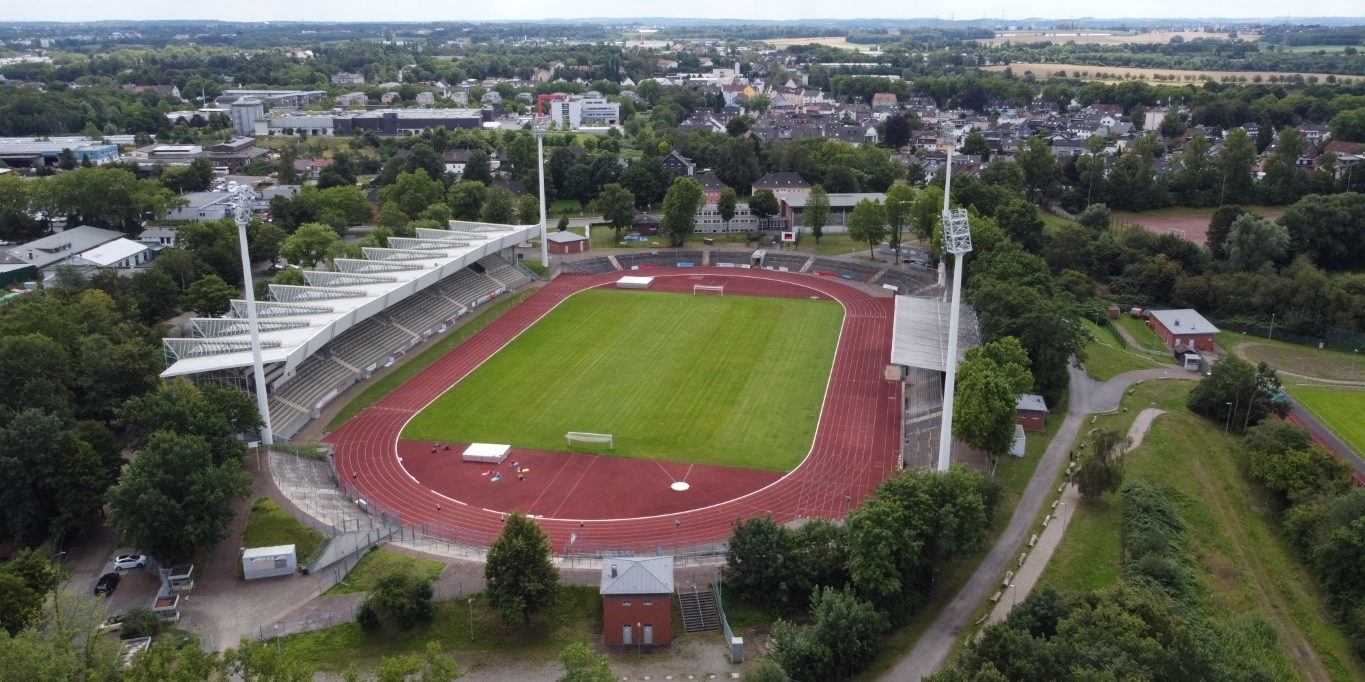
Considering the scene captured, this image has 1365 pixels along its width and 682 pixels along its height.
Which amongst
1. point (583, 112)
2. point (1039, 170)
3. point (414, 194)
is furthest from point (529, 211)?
point (583, 112)

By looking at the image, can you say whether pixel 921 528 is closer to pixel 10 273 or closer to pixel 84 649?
pixel 84 649

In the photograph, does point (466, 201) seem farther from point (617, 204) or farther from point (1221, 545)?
point (1221, 545)

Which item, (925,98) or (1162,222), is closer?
(1162,222)

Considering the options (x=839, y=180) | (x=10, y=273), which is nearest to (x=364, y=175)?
(x=10, y=273)

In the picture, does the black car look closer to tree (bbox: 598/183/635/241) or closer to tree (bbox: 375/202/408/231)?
tree (bbox: 375/202/408/231)

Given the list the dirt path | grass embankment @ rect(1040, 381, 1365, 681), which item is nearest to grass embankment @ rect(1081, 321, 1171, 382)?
grass embankment @ rect(1040, 381, 1365, 681)

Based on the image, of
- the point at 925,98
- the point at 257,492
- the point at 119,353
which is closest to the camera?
the point at 257,492

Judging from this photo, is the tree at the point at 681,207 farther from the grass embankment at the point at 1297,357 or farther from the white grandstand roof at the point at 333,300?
the grass embankment at the point at 1297,357
